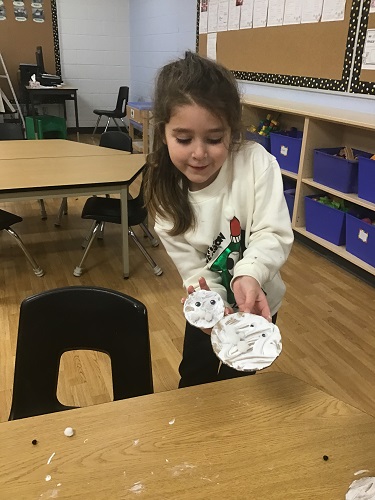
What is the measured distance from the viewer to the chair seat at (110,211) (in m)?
2.75

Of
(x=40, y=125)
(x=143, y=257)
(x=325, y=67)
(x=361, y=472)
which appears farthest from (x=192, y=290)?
(x=40, y=125)

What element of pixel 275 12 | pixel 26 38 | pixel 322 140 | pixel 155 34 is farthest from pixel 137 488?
pixel 26 38

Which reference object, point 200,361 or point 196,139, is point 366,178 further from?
point 196,139

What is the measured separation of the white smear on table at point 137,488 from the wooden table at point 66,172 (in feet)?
6.47

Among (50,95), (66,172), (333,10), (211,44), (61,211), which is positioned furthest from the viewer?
(50,95)

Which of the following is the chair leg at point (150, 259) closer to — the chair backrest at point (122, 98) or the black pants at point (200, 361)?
the black pants at point (200, 361)

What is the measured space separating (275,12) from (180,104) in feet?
10.9

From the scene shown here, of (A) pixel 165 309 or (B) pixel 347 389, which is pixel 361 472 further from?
(A) pixel 165 309

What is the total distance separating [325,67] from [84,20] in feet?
16.8

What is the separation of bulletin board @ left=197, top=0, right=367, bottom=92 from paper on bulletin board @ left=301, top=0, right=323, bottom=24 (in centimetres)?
4

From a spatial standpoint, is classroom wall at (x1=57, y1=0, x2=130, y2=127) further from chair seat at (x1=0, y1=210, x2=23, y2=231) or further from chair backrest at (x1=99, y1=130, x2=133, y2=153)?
chair seat at (x1=0, y1=210, x2=23, y2=231)

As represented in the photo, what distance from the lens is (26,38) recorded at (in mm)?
6664

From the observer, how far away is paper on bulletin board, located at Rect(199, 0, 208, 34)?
4820mm

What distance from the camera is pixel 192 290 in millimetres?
1021
